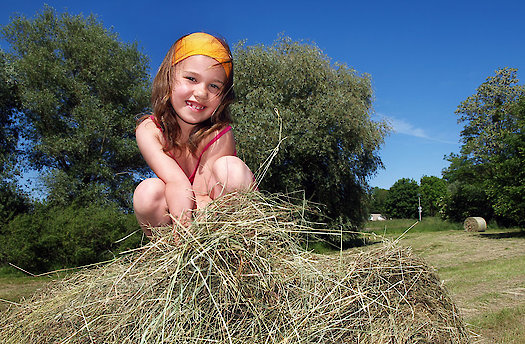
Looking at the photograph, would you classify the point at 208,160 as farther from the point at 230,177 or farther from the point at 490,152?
the point at 490,152

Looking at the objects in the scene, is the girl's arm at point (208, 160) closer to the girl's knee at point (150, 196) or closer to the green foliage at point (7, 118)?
the girl's knee at point (150, 196)

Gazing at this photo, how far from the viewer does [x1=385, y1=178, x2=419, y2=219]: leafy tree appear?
64.9 m

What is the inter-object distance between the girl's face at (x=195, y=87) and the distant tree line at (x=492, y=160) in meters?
14.5

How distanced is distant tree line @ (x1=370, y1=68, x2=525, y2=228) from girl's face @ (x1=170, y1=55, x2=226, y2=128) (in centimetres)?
1455

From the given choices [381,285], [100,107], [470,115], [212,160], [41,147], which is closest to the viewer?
[381,285]

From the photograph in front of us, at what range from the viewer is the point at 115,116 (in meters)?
13.8

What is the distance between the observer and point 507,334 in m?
2.52

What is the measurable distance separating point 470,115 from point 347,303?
2859 cm

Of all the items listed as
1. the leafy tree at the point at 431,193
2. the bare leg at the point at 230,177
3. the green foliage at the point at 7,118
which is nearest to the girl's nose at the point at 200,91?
the bare leg at the point at 230,177

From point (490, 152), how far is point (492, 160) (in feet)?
22.2

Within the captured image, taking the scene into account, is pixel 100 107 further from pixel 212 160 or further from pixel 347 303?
pixel 347 303

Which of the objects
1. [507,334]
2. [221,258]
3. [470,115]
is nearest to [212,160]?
[221,258]

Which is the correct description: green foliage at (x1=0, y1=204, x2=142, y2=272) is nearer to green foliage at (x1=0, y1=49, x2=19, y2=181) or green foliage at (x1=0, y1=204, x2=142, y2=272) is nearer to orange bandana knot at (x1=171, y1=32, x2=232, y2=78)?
green foliage at (x1=0, y1=49, x2=19, y2=181)

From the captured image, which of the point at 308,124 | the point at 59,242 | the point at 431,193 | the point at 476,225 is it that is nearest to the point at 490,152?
the point at 476,225
